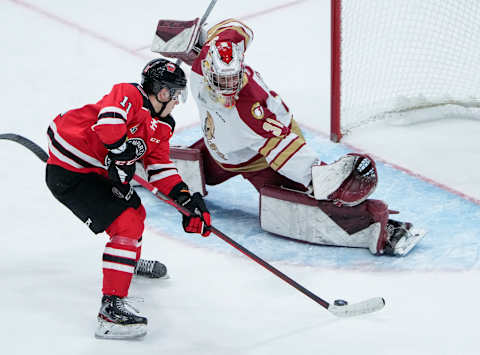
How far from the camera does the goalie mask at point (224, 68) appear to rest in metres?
2.96

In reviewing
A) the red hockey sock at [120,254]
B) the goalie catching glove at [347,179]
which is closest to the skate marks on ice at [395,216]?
the goalie catching glove at [347,179]

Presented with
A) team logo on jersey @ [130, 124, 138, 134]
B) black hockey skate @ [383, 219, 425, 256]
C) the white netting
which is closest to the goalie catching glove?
black hockey skate @ [383, 219, 425, 256]

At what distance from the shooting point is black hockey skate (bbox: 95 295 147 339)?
8.10ft

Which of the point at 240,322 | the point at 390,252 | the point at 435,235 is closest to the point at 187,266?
the point at 240,322

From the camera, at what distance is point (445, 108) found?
456 centimetres

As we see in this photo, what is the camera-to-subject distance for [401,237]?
3.20 m

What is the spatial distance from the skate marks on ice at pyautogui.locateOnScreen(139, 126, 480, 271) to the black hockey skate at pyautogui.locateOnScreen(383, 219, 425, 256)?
0.03 meters

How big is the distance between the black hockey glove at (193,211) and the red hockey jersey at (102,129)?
0.21m

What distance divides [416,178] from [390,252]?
2.82ft

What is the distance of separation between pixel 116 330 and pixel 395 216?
5.36 ft

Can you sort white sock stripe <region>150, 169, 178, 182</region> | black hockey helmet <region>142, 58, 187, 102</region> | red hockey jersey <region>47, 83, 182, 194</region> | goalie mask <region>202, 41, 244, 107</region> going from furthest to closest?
1. goalie mask <region>202, 41, 244, 107</region>
2. white sock stripe <region>150, 169, 178, 182</region>
3. black hockey helmet <region>142, 58, 187, 102</region>
4. red hockey jersey <region>47, 83, 182, 194</region>

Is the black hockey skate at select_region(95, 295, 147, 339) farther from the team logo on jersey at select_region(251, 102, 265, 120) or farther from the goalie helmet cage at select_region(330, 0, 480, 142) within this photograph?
the goalie helmet cage at select_region(330, 0, 480, 142)

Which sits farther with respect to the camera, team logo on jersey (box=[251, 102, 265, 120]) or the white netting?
the white netting

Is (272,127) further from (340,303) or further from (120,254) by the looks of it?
(120,254)
